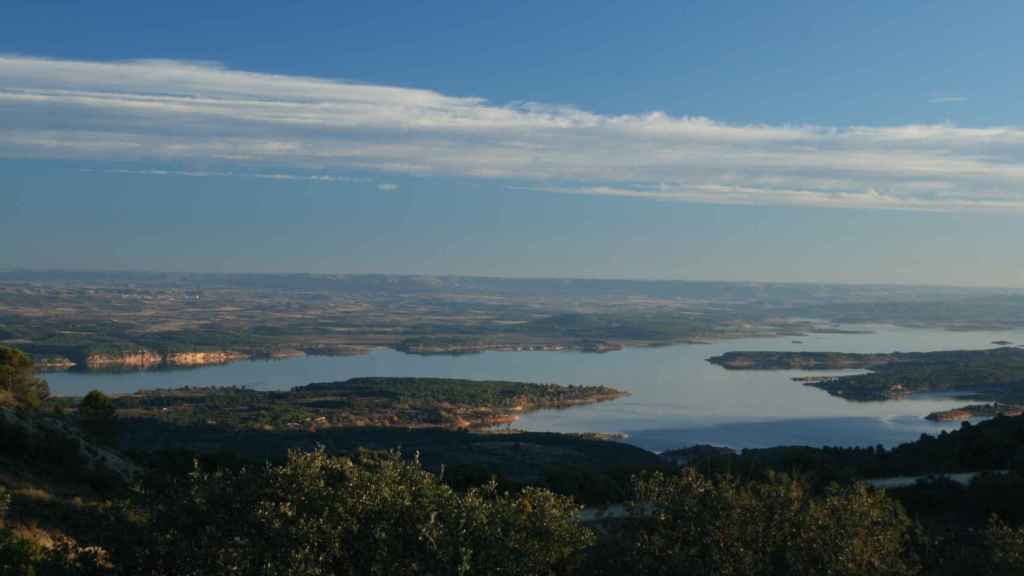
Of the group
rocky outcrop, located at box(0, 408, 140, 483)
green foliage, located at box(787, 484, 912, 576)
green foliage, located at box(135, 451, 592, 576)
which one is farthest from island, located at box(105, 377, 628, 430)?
green foliage, located at box(787, 484, 912, 576)

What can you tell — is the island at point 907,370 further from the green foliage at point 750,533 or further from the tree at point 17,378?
the green foliage at point 750,533

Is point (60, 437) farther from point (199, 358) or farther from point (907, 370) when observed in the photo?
point (199, 358)

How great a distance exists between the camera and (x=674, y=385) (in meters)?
93.5

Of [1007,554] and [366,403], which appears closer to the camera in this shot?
[1007,554]

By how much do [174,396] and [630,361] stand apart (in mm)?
57870

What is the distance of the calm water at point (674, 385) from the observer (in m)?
65.4

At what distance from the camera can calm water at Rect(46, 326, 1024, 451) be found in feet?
214

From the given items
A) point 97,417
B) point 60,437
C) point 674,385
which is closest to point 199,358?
point 674,385

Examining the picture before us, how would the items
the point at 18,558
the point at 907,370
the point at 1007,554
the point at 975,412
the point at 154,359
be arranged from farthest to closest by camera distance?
1. the point at 154,359
2. the point at 907,370
3. the point at 975,412
4. the point at 1007,554
5. the point at 18,558

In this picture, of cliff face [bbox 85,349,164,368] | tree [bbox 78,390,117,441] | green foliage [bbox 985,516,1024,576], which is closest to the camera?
green foliage [bbox 985,516,1024,576]

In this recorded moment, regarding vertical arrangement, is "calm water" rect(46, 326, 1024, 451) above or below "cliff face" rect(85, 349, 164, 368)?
above

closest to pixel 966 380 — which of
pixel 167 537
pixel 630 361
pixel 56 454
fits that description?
pixel 630 361

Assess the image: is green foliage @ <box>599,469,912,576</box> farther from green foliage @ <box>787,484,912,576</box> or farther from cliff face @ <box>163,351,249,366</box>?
cliff face @ <box>163,351,249,366</box>

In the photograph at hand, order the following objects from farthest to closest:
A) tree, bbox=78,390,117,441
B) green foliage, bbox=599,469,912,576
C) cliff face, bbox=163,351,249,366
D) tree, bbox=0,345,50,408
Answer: cliff face, bbox=163,351,249,366 < tree, bbox=0,345,50,408 < tree, bbox=78,390,117,441 < green foliage, bbox=599,469,912,576
